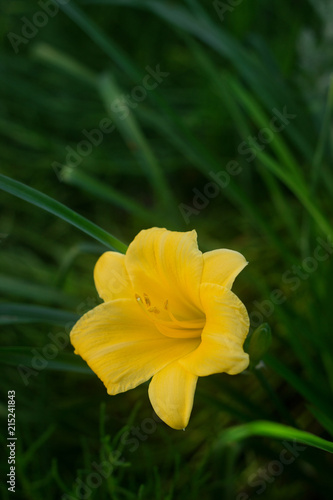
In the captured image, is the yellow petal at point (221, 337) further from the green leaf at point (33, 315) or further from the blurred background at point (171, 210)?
the green leaf at point (33, 315)

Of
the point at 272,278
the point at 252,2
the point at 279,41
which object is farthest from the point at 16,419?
the point at 279,41

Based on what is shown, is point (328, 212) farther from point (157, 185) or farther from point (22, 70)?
point (22, 70)

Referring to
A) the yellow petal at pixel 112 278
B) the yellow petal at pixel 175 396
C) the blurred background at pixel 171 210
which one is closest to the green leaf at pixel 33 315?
Result: the blurred background at pixel 171 210

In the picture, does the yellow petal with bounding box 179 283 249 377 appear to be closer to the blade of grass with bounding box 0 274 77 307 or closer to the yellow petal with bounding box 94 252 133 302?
the yellow petal with bounding box 94 252 133 302

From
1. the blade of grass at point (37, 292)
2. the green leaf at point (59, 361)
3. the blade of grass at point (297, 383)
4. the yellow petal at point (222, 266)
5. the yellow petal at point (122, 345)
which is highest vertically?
the yellow petal at point (222, 266)

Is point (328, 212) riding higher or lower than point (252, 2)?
lower

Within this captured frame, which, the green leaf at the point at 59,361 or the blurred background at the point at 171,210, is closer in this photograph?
the green leaf at the point at 59,361
